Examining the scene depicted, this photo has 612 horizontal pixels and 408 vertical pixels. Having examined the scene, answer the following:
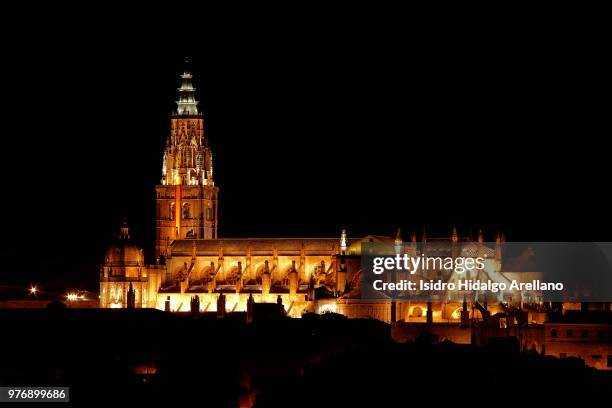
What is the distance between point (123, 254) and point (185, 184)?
9.03 meters

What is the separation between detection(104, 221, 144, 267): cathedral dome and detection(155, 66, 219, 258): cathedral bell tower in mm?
5073

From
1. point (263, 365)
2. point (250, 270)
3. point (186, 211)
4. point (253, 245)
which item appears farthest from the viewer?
point (186, 211)

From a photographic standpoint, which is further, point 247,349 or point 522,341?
point 522,341

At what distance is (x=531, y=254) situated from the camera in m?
130

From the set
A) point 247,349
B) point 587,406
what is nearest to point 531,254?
point 247,349

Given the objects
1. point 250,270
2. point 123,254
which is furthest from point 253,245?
point 123,254

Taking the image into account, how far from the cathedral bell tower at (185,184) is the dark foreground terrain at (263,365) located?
24846 millimetres

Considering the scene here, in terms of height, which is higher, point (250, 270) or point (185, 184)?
point (185, 184)

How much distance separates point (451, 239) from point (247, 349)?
30722mm

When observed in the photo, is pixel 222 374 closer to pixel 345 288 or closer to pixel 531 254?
pixel 345 288

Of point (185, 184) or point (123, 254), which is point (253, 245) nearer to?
point (185, 184)

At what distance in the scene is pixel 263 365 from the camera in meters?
97.6

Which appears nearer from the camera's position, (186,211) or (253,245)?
(253,245)

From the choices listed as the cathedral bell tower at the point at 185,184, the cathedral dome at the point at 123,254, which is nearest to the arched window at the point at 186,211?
the cathedral bell tower at the point at 185,184
